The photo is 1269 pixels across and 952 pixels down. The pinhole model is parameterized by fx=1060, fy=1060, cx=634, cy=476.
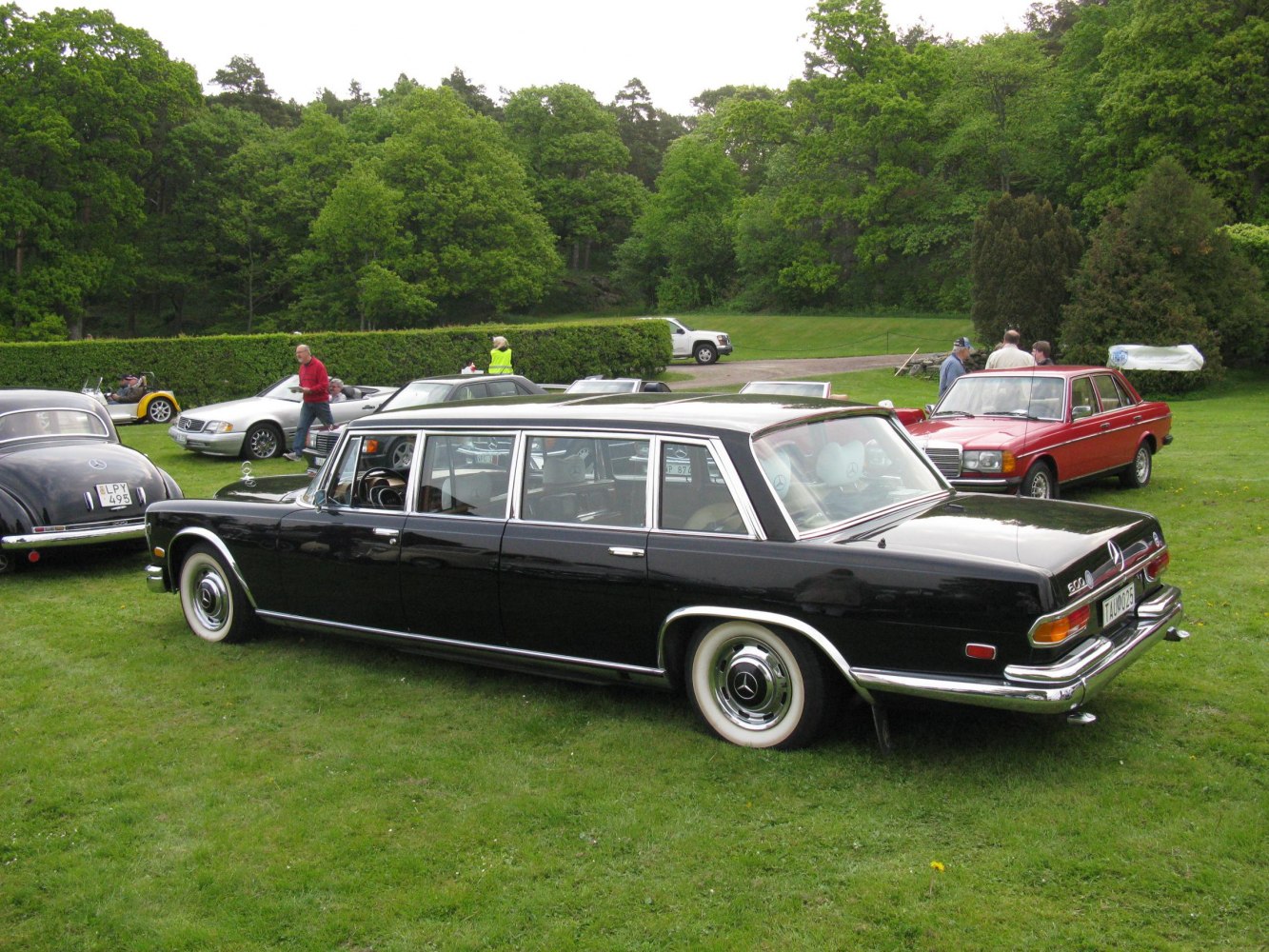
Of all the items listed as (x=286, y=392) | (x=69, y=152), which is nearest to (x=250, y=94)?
(x=69, y=152)

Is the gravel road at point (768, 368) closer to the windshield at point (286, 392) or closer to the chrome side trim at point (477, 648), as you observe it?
the windshield at point (286, 392)

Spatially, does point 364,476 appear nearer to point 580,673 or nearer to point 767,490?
point 580,673

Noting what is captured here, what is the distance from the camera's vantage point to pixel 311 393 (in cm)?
1484

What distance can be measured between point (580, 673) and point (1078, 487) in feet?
29.9

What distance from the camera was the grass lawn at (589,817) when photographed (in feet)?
11.5

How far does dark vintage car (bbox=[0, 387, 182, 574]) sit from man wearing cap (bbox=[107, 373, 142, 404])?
44.0 feet

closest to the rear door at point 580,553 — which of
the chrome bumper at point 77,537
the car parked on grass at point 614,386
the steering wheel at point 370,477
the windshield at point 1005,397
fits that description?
the steering wheel at point 370,477

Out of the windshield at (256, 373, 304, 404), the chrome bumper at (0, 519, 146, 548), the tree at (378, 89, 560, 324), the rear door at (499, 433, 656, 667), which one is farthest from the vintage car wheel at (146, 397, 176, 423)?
the tree at (378, 89, 560, 324)

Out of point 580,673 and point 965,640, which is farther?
point 580,673

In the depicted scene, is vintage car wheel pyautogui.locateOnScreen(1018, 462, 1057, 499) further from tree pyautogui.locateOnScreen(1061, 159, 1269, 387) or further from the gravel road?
the gravel road

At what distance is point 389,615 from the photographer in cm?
593

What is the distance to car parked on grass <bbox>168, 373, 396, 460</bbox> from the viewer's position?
54.9 ft

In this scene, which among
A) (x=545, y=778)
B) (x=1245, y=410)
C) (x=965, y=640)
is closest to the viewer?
(x=965, y=640)

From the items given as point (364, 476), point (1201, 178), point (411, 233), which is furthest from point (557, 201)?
point (364, 476)
